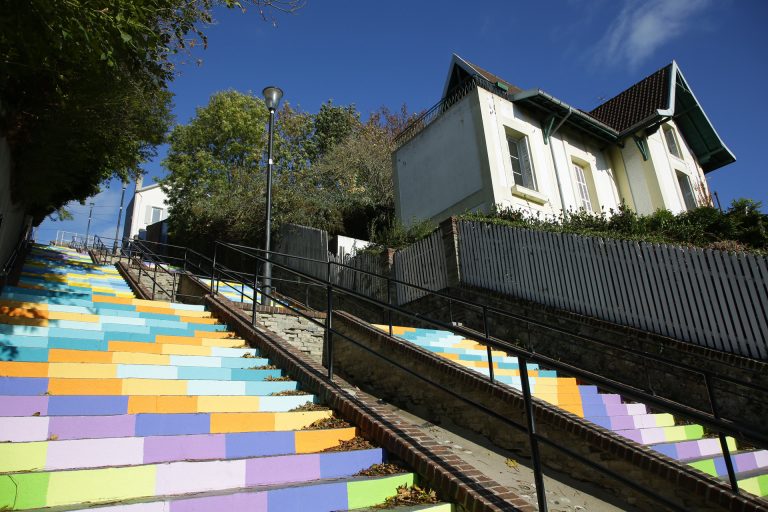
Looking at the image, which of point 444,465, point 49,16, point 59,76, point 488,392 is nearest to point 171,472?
point 444,465

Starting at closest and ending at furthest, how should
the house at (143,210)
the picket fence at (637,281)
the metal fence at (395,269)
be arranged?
the picket fence at (637,281), the metal fence at (395,269), the house at (143,210)

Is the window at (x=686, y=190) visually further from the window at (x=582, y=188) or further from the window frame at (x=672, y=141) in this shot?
the window at (x=582, y=188)

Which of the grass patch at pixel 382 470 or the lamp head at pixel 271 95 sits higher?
the lamp head at pixel 271 95

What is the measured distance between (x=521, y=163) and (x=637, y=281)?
826 centimetres

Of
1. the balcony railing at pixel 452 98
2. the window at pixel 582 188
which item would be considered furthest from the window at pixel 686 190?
the balcony railing at pixel 452 98

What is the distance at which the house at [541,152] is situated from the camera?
1451 cm

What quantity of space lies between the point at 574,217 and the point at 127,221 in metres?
41.6

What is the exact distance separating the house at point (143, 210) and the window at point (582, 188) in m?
35.0

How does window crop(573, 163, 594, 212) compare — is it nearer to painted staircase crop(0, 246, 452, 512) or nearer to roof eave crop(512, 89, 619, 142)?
roof eave crop(512, 89, 619, 142)

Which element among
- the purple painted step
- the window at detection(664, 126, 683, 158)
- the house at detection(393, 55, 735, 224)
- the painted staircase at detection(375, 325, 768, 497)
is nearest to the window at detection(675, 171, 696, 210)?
the house at detection(393, 55, 735, 224)

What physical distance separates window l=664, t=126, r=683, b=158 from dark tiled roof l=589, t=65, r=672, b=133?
1854 mm

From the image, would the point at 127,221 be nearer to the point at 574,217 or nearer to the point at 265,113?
the point at 265,113

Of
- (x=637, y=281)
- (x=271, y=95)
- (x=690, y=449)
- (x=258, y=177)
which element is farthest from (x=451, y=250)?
(x=258, y=177)

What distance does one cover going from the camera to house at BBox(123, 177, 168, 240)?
40500 millimetres
